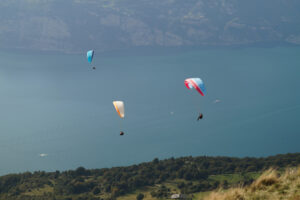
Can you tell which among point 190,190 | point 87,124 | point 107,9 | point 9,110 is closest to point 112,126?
point 87,124

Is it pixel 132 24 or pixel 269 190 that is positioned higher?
pixel 132 24

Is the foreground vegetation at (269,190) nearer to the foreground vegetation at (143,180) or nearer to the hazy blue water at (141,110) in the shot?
the foreground vegetation at (143,180)

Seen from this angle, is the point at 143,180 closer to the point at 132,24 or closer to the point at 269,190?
the point at 269,190

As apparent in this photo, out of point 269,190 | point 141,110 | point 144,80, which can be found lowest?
point 269,190

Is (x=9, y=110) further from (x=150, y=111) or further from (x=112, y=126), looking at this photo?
(x=150, y=111)

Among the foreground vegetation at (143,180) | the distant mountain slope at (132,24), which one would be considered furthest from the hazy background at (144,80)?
the foreground vegetation at (143,180)

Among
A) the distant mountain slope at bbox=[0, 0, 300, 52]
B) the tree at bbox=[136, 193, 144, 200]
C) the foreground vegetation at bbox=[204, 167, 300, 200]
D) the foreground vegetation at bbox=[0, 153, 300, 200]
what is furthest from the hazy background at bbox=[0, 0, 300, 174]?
the foreground vegetation at bbox=[204, 167, 300, 200]

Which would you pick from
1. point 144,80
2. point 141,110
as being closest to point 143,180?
point 141,110
